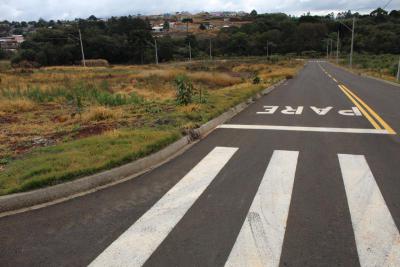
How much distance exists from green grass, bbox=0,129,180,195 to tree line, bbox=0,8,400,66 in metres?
89.3

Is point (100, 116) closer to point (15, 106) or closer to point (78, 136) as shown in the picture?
point (78, 136)

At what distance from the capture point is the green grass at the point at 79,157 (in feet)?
18.9

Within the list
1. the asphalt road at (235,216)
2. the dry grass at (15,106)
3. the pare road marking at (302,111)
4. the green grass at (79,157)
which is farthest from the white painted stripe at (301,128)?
the dry grass at (15,106)

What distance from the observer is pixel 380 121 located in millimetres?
11180

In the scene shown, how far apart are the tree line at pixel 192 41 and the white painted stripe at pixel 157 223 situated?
91.8m

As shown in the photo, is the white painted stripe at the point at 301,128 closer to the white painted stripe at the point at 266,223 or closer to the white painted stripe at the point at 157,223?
the white painted stripe at the point at 266,223

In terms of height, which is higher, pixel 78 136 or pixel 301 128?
pixel 78 136

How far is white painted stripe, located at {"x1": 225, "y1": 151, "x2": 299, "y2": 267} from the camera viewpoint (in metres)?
3.79

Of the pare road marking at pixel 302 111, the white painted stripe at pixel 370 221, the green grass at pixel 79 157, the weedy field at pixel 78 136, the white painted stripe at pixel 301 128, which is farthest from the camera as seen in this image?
the pare road marking at pixel 302 111

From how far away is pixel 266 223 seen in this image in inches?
178

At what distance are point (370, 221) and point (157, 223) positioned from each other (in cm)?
254

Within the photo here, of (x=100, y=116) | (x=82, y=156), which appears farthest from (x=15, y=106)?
(x=82, y=156)

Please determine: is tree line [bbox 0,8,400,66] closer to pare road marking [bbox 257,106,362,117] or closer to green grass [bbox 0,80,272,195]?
pare road marking [bbox 257,106,362,117]

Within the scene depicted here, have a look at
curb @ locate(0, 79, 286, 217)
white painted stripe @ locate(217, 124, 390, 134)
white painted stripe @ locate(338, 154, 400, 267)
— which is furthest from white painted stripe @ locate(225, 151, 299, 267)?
white painted stripe @ locate(217, 124, 390, 134)
